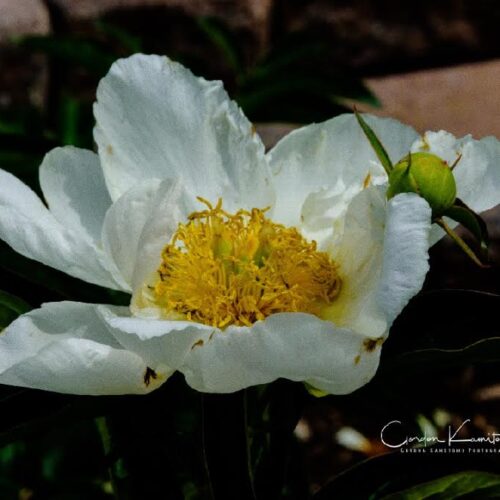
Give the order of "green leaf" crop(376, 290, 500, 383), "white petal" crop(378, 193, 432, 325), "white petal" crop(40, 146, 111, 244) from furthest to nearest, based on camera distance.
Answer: "white petal" crop(40, 146, 111, 244) → "green leaf" crop(376, 290, 500, 383) → "white petal" crop(378, 193, 432, 325)

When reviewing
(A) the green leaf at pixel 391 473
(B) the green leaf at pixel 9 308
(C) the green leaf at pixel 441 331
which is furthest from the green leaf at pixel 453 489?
(B) the green leaf at pixel 9 308

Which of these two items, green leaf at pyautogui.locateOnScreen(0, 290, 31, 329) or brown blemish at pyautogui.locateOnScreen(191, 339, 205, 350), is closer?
brown blemish at pyautogui.locateOnScreen(191, 339, 205, 350)

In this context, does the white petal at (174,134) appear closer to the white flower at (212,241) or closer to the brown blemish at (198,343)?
the white flower at (212,241)

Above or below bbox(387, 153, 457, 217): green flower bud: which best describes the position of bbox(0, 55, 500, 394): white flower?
below

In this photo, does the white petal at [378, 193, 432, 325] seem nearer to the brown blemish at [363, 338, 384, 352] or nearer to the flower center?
the brown blemish at [363, 338, 384, 352]

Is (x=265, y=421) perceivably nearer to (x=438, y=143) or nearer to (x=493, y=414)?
(x=438, y=143)

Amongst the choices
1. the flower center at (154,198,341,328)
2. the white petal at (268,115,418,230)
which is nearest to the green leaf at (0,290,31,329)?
the flower center at (154,198,341,328)
